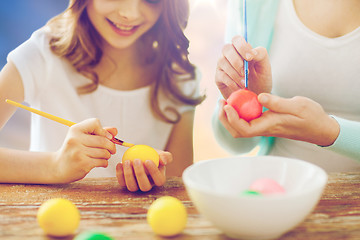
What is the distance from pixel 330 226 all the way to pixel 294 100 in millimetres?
298

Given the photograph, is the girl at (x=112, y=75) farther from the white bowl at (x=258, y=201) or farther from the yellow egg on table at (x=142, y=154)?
the white bowl at (x=258, y=201)

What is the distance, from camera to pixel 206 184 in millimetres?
622

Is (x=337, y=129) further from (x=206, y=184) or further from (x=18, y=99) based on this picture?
(x=18, y=99)

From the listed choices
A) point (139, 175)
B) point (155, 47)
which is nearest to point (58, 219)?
point (139, 175)

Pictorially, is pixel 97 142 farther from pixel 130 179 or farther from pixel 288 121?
pixel 288 121

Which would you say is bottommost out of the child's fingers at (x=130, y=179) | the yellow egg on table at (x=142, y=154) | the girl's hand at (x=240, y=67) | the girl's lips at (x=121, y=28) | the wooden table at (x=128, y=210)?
the wooden table at (x=128, y=210)

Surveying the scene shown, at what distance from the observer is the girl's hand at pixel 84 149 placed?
2.86 feet

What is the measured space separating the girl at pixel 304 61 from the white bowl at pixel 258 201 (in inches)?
13.2

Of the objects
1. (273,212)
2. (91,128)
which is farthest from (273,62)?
(273,212)

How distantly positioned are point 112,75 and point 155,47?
0.76 ft

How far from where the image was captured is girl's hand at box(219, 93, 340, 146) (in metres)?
0.79

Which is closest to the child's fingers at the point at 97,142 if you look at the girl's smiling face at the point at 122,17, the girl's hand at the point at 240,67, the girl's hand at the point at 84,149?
the girl's hand at the point at 84,149

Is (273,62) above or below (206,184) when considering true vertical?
above

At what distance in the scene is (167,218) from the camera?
22.7 inches
